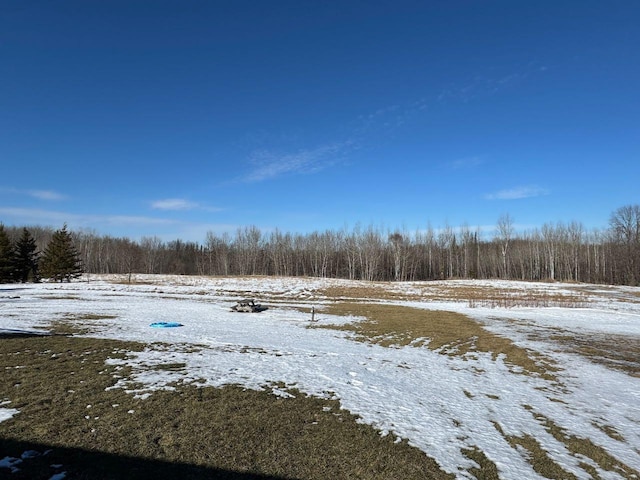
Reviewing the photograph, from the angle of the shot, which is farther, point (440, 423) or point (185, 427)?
point (440, 423)

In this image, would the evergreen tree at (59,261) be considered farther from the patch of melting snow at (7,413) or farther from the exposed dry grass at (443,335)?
the patch of melting snow at (7,413)

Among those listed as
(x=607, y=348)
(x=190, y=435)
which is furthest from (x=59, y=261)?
(x=607, y=348)

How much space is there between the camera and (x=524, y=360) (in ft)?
43.3

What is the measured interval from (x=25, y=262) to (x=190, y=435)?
64.1 m

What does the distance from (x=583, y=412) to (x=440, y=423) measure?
12.3ft

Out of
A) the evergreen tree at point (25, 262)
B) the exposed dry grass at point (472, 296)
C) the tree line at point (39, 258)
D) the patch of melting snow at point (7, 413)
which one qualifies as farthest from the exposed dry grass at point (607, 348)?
the evergreen tree at point (25, 262)

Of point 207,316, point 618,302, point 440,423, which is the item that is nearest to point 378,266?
point 618,302

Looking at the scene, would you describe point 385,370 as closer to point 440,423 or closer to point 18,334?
point 440,423

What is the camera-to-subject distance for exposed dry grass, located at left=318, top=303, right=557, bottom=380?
43.5 ft

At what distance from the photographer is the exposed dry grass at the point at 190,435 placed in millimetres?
5211

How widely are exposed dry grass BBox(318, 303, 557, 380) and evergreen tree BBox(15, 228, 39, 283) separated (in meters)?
53.2

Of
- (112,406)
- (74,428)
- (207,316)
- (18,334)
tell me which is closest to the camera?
(74,428)

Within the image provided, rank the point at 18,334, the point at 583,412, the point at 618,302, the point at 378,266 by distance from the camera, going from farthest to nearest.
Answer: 1. the point at 378,266
2. the point at 618,302
3. the point at 18,334
4. the point at 583,412

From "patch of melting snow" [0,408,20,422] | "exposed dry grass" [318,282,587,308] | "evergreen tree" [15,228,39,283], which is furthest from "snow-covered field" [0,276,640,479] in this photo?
"evergreen tree" [15,228,39,283]
